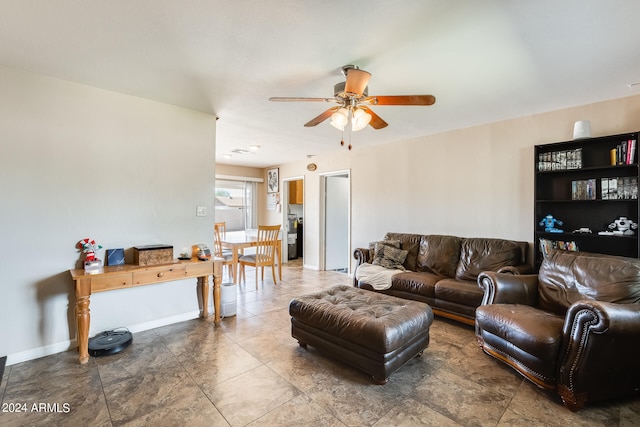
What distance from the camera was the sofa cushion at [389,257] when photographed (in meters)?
3.94

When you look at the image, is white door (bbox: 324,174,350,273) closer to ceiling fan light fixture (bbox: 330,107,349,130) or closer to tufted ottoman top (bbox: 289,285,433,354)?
tufted ottoman top (bbox: 289,285,433,354)

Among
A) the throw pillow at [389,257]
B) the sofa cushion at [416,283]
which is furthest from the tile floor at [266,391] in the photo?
the throw pillow at [389,257]

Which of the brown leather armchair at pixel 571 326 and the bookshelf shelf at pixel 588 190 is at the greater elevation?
the bookshelf shelf at pixel 588 190

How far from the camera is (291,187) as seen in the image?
7.16m

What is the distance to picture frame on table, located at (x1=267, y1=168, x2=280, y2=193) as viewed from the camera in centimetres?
697

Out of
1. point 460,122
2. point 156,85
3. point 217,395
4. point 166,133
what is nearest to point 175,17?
point 156,85

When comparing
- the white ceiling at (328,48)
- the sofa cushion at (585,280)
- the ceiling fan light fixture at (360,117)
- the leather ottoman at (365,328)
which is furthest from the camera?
the ceiling fan light fixture at (360,117)

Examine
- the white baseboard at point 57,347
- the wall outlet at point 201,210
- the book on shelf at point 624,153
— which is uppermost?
the book on shelf at point 624,153

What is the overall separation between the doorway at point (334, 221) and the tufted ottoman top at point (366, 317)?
331 centimetres

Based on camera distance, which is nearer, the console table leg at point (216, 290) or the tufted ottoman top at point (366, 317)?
the tufted ottoman top at point (366, 317)

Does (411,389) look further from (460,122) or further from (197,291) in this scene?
(460,122)

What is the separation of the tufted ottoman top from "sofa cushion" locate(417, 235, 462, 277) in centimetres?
142

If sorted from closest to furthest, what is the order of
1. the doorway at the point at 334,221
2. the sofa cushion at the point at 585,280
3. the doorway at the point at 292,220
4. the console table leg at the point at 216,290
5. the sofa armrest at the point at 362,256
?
the sofa cushion at the point at 585,280 → the console table leg at the point at 216,290 → the sofa armrest at the point at 362,256 → the doorway at the point at 334,221 → the doorway at the point at 292,220

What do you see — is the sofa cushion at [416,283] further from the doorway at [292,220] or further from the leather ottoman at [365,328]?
the doorway at [292,220]
